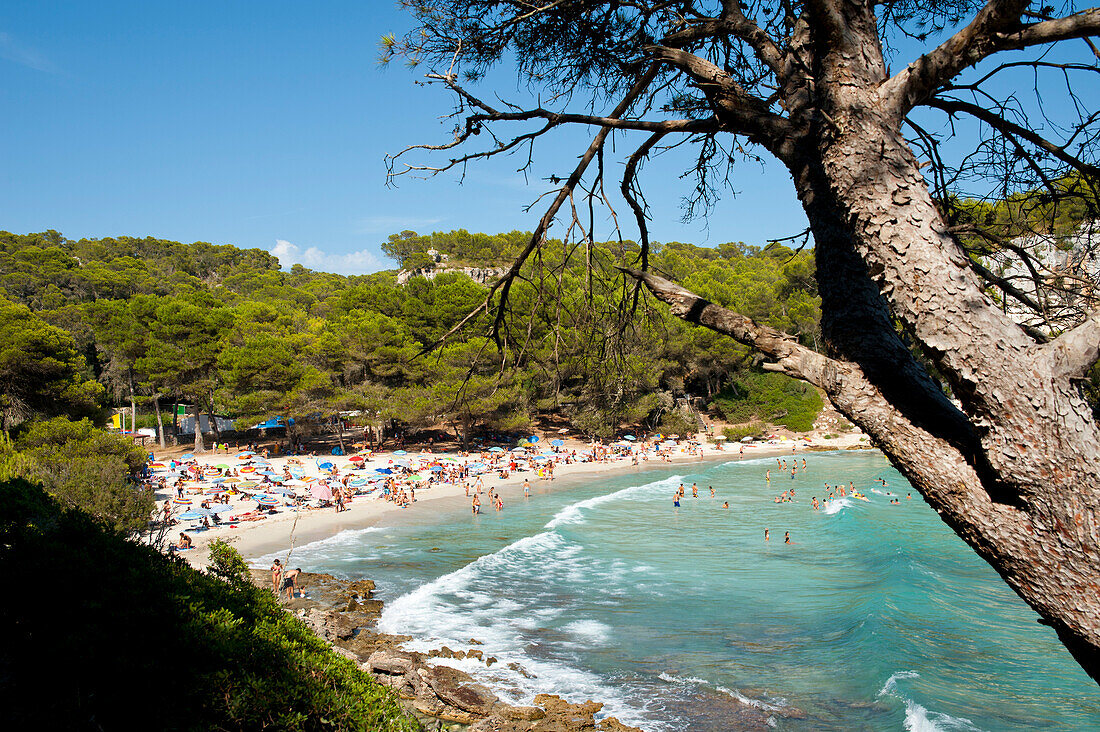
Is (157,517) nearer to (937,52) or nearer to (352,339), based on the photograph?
(352,339)

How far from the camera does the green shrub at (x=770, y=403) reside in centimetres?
4391

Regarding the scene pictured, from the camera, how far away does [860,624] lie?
13.2m

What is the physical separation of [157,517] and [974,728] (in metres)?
19.6

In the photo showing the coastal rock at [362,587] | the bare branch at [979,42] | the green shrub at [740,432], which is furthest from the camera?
the green shrub at [740,432]

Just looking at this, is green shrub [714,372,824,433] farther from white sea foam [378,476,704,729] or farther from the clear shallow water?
white sea foam [378,476,704,729]

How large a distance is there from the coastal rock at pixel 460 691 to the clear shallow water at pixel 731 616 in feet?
1.36

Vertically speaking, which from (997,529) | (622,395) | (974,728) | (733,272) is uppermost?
(733,272)

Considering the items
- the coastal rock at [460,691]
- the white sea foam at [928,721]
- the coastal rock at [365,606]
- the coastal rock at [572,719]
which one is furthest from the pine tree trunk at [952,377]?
the coastal rock at [365,606]

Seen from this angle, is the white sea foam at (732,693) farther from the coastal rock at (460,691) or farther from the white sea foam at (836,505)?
the white sea foam at (836,505)

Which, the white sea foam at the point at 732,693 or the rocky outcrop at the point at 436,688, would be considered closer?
the rocky outcrop at the point at 436,688

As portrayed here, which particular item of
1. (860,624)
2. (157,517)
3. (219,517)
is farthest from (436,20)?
(219,517)

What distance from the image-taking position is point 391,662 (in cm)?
1052

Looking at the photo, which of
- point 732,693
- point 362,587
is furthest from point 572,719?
point 362,587

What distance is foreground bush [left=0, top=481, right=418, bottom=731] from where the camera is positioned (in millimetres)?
2939
